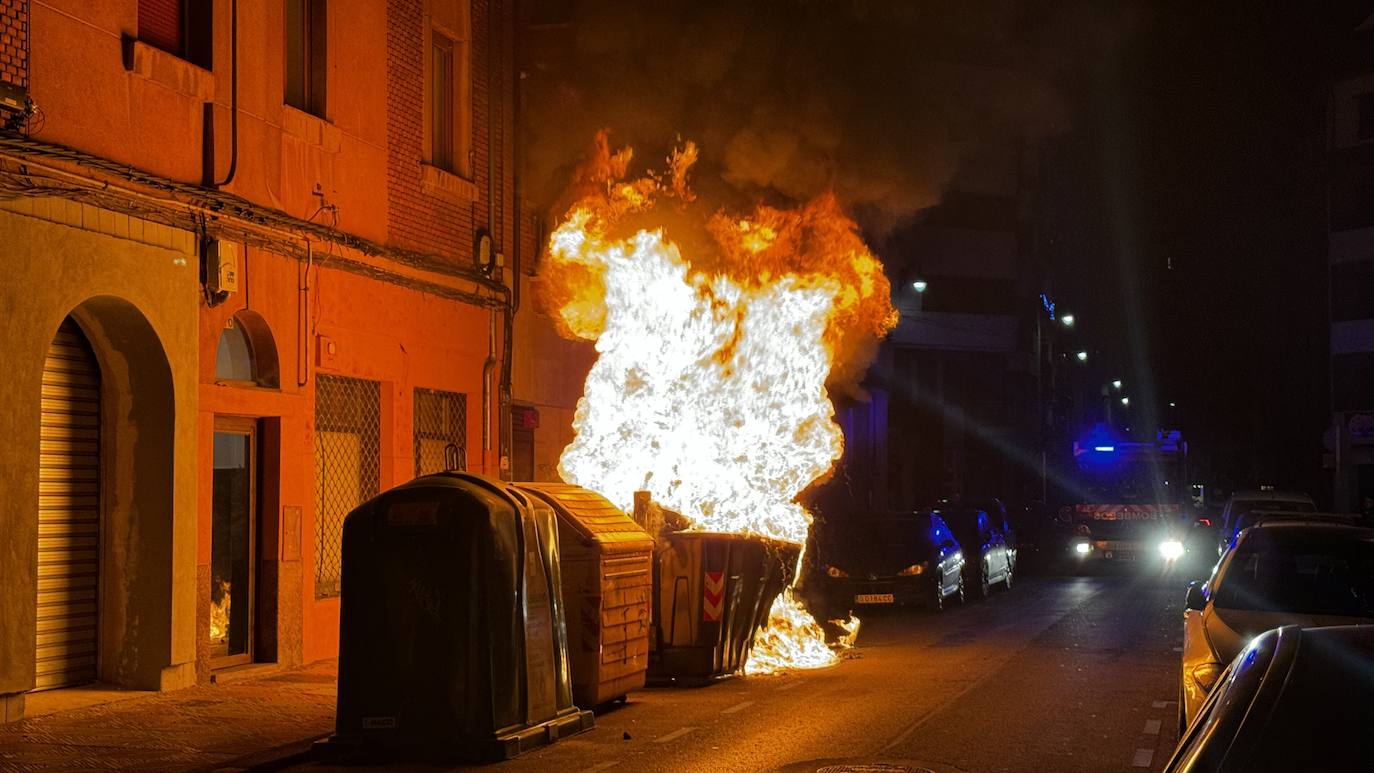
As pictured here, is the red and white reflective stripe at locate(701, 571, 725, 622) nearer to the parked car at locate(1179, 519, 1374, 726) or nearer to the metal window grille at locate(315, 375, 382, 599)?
the metal window grille at locate(315, 375, 382, 599)

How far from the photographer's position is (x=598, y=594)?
11.9 metres

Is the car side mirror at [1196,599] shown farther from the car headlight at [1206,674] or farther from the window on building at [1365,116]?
the window on building at [1365,116]

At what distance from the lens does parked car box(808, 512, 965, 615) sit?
2105 cm

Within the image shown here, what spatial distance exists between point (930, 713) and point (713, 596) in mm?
→ 2861

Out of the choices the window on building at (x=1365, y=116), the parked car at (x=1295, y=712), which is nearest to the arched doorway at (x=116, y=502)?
the parked car at (x=1295, y=712)

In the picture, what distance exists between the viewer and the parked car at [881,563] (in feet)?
69.1

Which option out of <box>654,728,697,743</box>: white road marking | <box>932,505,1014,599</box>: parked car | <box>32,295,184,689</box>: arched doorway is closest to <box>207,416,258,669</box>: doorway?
<box>32,295,184,689</box>: arched doorway

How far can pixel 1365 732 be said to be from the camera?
131 inches

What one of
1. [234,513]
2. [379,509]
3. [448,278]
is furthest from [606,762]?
[448,278]

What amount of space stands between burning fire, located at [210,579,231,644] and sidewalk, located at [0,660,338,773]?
0.78 metres

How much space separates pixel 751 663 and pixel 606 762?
5.39 metres

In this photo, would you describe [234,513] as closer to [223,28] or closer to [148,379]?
[148,379]

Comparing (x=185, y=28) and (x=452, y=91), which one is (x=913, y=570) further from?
(x=185, y=28)

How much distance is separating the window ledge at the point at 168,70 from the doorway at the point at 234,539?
307 centimetres
